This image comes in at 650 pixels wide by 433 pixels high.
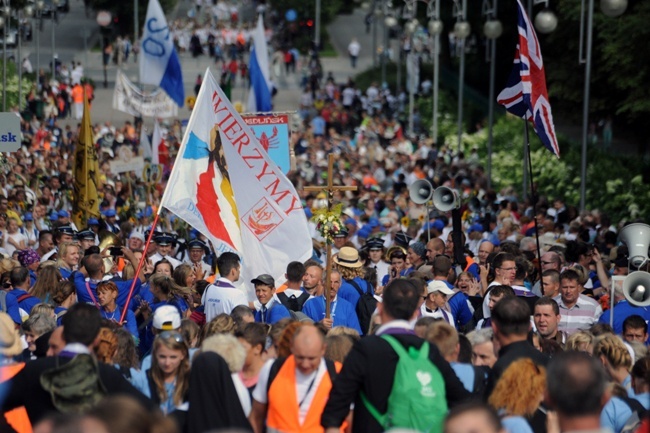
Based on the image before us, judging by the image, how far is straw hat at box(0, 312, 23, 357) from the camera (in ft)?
25.6

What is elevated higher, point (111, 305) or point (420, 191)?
point (420, 191)

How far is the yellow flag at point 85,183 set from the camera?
1988 cm

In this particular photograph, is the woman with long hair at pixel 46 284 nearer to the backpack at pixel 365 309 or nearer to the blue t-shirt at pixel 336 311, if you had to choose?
the blue t-shirt at pixel 336 311

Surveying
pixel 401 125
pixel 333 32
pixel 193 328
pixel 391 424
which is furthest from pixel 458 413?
pixel 333 32

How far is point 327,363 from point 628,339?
10.5 ft

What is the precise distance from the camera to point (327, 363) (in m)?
8.10

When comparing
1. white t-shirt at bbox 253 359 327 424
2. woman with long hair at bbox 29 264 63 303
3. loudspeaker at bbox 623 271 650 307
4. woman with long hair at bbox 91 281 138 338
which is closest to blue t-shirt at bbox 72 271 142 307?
woman with long hair at bbox 29 264 63 303

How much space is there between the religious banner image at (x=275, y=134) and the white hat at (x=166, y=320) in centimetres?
994

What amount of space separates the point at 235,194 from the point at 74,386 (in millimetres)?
6127

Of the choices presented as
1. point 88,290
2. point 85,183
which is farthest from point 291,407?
point 85,183

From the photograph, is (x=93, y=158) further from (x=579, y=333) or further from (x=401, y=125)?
(x=401, y=125)

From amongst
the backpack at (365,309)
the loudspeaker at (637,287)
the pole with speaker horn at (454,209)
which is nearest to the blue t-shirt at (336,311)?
the backpack at (365,309)

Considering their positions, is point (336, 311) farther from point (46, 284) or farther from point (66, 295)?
point (46, 284)

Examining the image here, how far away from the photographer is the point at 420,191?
67.1ft
